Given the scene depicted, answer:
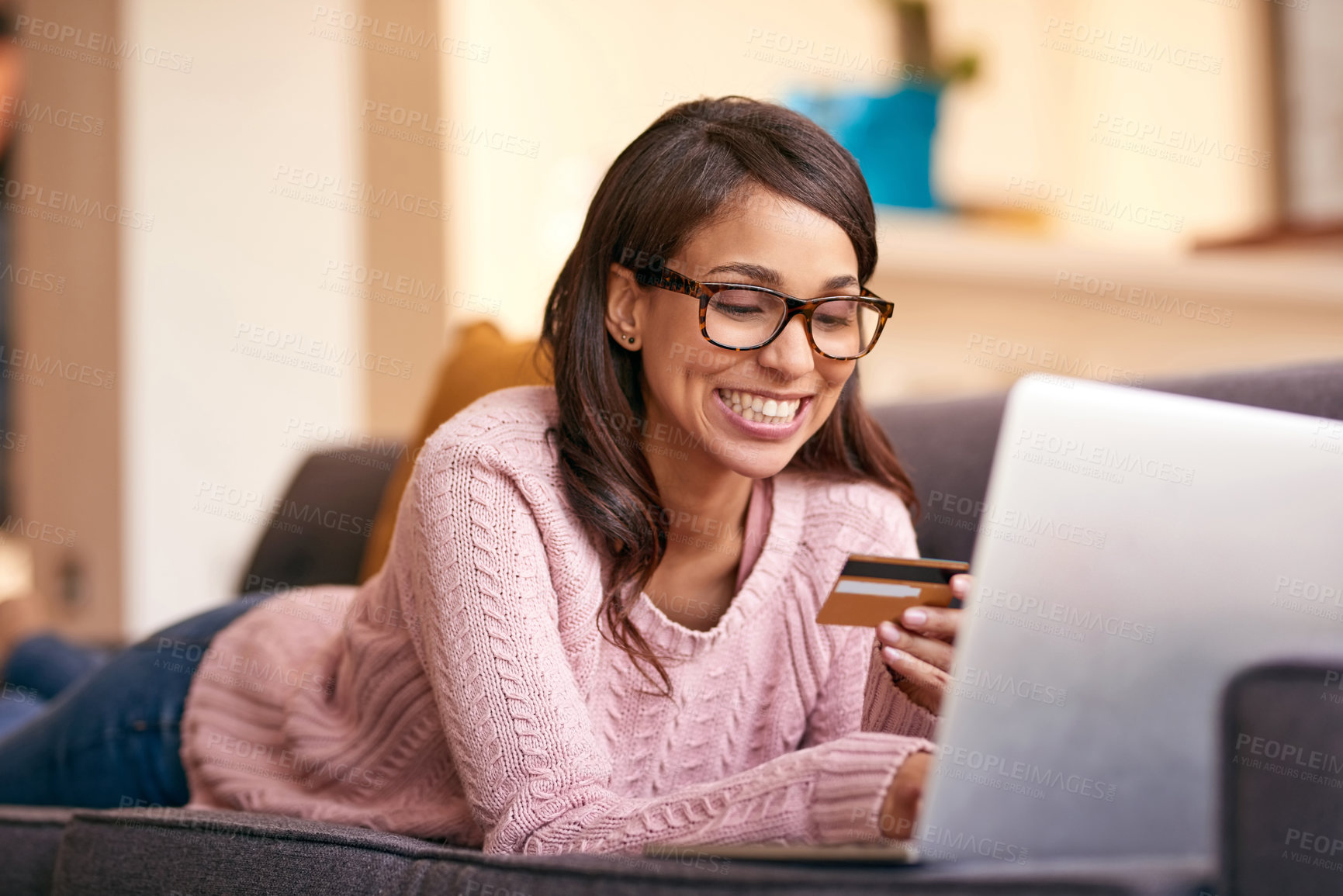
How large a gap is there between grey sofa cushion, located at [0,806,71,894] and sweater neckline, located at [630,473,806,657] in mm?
619

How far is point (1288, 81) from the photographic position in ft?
11.5

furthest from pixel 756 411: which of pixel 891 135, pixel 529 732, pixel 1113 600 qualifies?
pixel 891 135

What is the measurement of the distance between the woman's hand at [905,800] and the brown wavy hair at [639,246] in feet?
1.20

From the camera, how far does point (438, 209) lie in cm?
302

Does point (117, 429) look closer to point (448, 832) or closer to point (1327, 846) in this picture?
point (448, 832)

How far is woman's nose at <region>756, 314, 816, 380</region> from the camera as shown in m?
1.05

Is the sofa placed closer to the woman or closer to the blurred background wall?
the woman

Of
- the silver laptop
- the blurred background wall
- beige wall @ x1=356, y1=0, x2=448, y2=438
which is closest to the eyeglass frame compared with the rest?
the silver laptop

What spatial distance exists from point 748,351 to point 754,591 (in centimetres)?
26

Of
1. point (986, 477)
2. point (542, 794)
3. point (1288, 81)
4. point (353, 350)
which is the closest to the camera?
point (542, 794)

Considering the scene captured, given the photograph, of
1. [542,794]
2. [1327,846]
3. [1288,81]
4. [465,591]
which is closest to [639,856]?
[542,794]

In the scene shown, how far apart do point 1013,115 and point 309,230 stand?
215cm

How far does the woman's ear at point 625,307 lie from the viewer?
3.74 ft

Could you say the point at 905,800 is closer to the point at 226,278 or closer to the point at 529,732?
the point at 529,732
